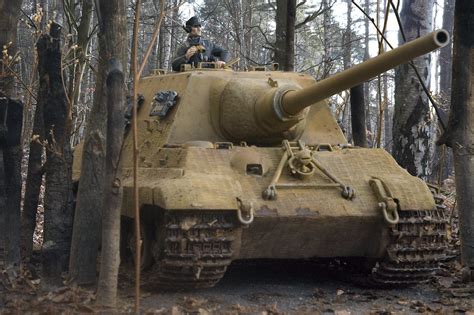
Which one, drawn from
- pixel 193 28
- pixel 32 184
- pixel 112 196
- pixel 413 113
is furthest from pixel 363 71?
pixel 413 113

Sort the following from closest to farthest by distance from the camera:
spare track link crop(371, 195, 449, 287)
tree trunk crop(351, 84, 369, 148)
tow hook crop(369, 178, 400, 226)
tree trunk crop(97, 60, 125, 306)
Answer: tree trunk crop(97, 60, 125, 306) → tow hook crop(369, 178, 400, 226) → spare track link crop(371, 195, 449, 287) → tree trunk crop(351, 84, 369, 148)

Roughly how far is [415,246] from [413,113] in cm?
389

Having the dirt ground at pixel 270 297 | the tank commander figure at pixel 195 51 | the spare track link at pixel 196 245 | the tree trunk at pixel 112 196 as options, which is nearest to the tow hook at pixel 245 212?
the spare track link at pixel 196 245

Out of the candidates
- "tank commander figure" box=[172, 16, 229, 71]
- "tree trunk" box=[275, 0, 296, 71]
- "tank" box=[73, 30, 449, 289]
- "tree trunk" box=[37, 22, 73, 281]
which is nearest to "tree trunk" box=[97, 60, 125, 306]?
"tank" box=[73, 30, 449, 289]

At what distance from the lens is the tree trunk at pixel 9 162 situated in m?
7.27

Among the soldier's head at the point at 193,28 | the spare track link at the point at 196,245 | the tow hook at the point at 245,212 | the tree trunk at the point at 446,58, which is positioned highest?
the tree trunk at the point at 446,58

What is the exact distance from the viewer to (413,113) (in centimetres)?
1128

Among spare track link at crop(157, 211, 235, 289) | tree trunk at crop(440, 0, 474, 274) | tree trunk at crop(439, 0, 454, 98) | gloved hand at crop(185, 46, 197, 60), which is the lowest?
spare track link at crop(157, 211, 235, 289)

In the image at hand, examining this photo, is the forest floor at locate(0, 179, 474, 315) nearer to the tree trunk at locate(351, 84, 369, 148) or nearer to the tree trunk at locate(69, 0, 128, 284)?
the tree trunk at locate(69, 0, 128, 284)

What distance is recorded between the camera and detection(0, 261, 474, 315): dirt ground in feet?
22.1

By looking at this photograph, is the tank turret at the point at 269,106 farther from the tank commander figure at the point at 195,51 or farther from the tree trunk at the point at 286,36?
the tree trunk at the point at 286,36

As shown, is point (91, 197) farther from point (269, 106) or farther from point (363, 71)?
point (363, 71)

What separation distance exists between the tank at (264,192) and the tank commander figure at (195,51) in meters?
1.44

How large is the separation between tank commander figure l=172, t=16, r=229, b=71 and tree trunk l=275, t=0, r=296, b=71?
1755 millimetres
